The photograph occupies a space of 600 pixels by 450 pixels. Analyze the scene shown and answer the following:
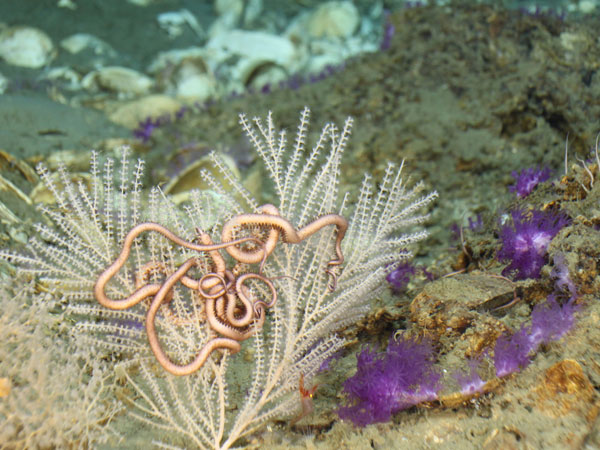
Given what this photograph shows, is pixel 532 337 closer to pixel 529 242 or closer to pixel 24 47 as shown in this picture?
pixel 529 242

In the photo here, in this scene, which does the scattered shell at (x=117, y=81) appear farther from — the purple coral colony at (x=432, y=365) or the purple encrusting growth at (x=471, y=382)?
the purple encrusting growth at (x=471, y=382)

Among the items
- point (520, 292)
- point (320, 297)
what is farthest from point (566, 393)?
point (320, 297)

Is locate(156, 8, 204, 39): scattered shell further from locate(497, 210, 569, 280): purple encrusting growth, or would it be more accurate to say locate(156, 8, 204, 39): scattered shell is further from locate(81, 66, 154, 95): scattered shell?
locate(497, 210, 569, 280): purple encrusting growth

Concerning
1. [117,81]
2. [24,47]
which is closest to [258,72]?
[117,81]

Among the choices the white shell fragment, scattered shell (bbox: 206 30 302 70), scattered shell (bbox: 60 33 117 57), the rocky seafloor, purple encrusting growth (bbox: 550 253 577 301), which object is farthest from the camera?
the white shell fragment

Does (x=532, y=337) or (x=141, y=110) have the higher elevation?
(x=532, y=337)

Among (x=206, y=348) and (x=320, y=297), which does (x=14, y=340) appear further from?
(x=320, y=297)

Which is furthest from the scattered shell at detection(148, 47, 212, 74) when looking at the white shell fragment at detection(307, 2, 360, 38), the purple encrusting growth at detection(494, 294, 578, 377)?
the purple encrusting growth at detection(494, 294, 578, 377)

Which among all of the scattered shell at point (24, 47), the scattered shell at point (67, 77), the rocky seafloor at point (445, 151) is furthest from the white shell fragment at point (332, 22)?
the scattered shell at point (24, 47)
